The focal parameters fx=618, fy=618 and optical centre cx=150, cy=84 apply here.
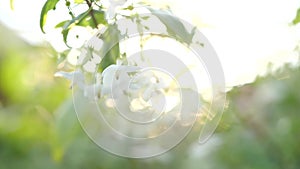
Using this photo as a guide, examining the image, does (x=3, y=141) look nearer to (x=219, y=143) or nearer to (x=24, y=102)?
(x=24, y=102)

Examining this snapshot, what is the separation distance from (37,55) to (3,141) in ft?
0.51

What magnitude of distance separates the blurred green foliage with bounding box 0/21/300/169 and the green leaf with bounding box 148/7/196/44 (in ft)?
0.32

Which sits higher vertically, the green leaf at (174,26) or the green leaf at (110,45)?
the green leaf at (174,26)

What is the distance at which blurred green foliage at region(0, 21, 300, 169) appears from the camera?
658mm

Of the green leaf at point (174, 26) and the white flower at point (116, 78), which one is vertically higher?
the green leaf at point (174, 26)

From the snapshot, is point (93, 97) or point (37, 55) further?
point (37, 55)

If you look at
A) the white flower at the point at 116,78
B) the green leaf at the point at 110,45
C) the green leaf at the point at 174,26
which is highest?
the green leaf at the point at 174,26

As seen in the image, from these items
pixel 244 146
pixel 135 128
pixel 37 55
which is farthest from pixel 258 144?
pixel 37 55

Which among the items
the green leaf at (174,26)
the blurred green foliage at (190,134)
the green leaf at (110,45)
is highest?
the green leaf at (174,26)

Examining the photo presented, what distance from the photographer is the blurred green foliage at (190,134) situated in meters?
0.66

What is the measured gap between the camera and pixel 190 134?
685mm

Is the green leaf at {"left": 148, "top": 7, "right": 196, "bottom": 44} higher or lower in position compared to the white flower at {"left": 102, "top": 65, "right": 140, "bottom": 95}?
higher

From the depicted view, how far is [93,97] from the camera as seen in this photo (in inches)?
24.6

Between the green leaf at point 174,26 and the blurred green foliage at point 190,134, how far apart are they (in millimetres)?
99
